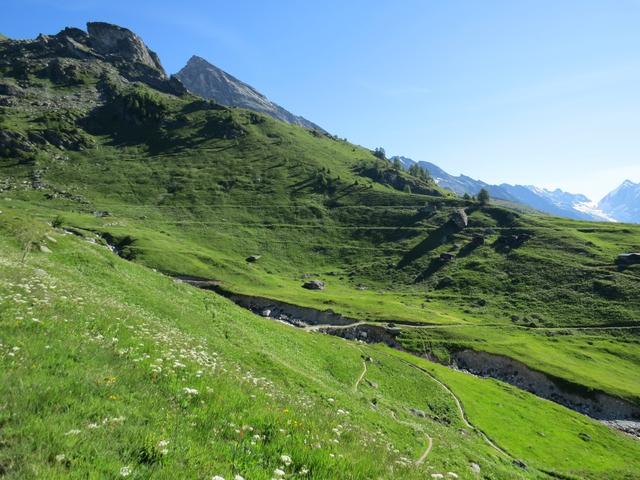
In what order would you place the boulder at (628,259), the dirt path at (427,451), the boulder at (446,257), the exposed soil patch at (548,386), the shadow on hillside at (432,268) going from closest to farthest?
the dirt path at (427,451)
the exposed soil patch at (548,386)
the boulder at (628,259)
the shadow on hillside at (432,268)
the boulder at (446,257)

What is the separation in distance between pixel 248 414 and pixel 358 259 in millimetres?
178773

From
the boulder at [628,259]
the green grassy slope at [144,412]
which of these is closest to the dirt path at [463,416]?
the green grassy slope at [144,412]

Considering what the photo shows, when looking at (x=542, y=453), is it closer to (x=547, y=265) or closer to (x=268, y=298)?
(x=268, y=298)

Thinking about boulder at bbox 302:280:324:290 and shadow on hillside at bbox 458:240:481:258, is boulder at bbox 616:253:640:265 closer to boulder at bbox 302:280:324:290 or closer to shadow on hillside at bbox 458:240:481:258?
shadow on hillside at bbox 458:240:481:258

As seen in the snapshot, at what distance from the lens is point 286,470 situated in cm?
999

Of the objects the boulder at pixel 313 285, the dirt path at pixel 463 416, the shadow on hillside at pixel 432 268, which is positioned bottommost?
the boulder at pixel 313 285

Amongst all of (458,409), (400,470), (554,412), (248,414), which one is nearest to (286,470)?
(248,414)

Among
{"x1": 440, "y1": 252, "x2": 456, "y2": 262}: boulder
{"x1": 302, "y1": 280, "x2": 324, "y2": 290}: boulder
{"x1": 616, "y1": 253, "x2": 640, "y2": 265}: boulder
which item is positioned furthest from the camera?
{"x1": 440, "y1": 252, "x2": 456, "y2": 262}: boulder

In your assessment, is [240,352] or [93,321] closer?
[93,321]

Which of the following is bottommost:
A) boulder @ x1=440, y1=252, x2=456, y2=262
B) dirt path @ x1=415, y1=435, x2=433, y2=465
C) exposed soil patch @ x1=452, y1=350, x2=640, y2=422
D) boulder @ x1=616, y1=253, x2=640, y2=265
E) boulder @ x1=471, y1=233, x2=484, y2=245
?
exposed soil patch @ x1=452, y1=350, x2=640, y2=422

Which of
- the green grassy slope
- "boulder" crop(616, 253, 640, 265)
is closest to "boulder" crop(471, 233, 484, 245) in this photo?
"boulder" crop(616, 253, 640, 265)

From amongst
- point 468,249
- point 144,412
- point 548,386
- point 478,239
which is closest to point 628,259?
point 478,239

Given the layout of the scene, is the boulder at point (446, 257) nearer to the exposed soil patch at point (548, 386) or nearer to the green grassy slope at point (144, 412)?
the exposed soil patch at point (548, 386)

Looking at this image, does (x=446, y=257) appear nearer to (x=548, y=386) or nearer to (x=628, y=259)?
(x=628, y=259)
